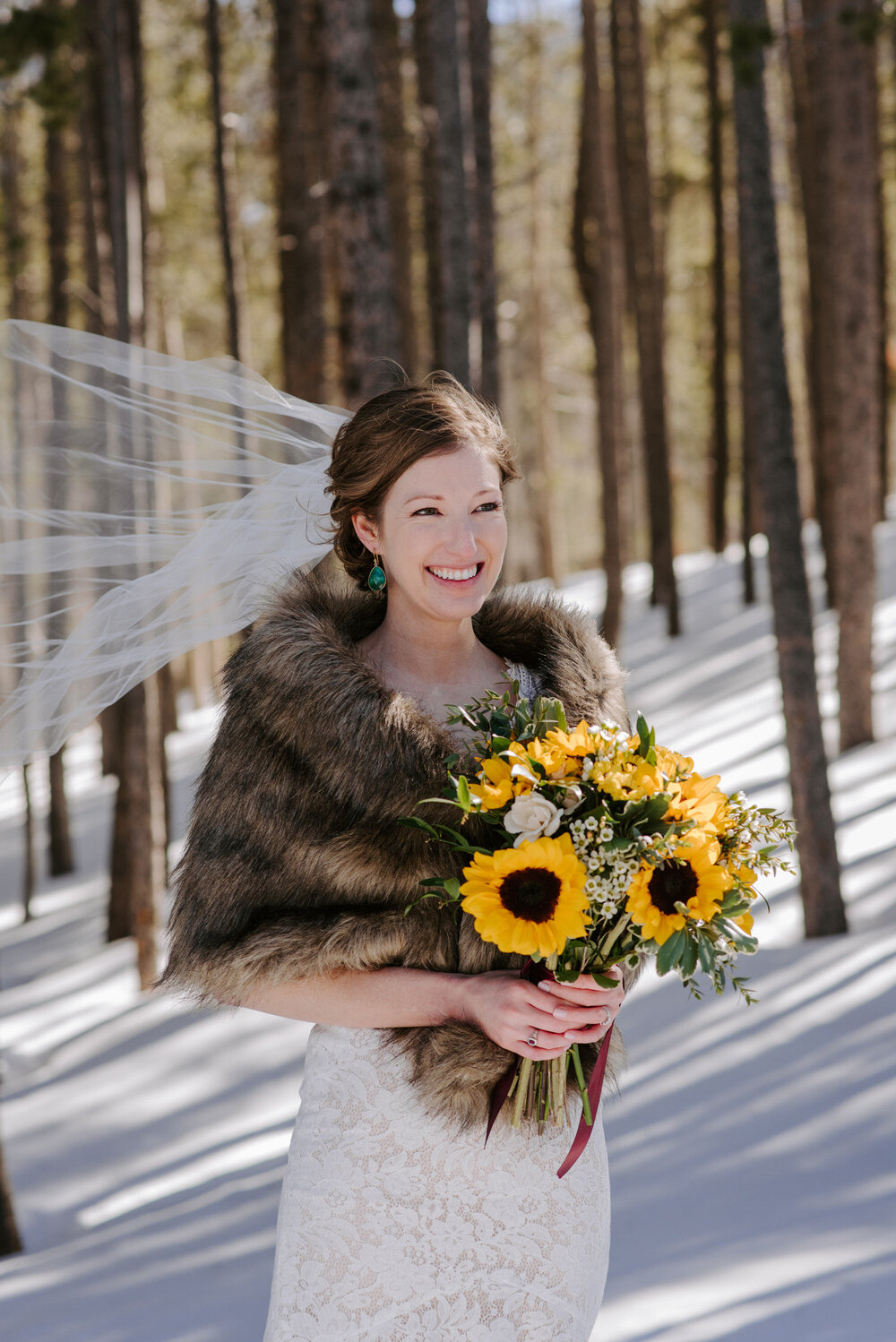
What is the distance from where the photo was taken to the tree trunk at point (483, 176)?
994 cm

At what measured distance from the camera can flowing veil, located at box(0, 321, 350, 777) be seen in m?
2.66

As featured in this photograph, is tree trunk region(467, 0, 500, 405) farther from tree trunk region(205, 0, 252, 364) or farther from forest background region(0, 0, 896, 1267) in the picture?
tree trunk region(205, 0, 252, 364)

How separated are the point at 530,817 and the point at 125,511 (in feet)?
4.93

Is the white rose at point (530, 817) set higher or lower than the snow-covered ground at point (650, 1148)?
A: higher

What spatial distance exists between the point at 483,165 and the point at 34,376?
8.25m

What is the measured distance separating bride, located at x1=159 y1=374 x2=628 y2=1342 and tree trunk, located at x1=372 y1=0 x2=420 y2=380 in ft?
34.5

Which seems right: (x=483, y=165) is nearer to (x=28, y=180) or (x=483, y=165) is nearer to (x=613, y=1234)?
(x=613, y=1234)

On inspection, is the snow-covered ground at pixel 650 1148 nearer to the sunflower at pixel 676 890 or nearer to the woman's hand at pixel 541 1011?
the woman's hand at pixel 541 1011

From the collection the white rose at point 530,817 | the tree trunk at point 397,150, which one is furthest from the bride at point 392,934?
the tree trunk at point 397,150

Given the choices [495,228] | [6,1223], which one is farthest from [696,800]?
[495,228]

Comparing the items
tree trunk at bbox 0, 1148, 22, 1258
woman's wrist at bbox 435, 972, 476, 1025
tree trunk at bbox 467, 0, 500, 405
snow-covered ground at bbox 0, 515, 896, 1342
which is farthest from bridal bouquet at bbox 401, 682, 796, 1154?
tree trunk at bbox 467, 0, 500, 405

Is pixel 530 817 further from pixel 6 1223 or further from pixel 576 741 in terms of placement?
pixel 6 1223

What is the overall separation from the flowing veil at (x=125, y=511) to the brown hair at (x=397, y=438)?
367mm

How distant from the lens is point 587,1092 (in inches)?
81.8
